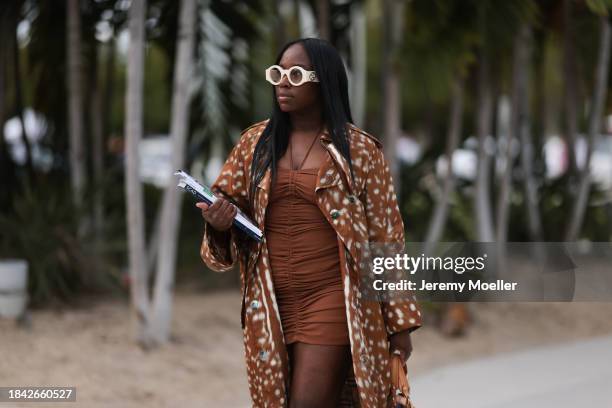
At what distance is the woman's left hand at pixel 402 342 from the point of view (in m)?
3.23

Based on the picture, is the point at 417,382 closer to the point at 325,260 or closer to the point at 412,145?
the point at 325,260

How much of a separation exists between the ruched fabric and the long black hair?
8cm

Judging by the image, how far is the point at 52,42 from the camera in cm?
789

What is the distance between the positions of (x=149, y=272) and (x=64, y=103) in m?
1.75

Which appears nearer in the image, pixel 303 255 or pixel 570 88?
pixel 303 255

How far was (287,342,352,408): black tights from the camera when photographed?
3096 mm

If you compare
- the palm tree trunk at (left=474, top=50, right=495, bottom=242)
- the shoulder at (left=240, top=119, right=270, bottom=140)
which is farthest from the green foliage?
the shoulder at (left=240, top=119, right=270, bottom=140)

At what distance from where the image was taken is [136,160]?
20.1ft

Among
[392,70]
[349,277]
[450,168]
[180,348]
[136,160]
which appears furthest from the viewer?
[450,168]

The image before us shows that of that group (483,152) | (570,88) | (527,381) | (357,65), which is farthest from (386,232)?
(570,88)

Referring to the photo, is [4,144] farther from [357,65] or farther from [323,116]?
[323,116]

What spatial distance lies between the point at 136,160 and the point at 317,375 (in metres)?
3.35

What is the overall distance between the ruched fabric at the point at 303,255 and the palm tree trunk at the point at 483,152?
212 inches

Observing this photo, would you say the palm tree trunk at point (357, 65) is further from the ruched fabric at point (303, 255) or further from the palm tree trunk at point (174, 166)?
the ruched fabric at point (303, 255)
